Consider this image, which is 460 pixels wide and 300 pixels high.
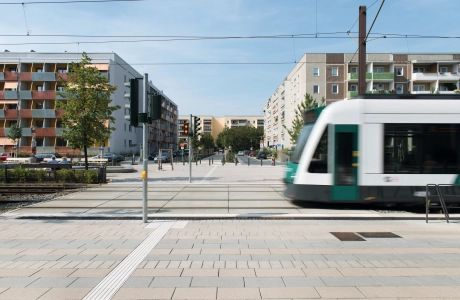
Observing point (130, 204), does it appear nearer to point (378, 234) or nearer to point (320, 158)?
point (320, 158)

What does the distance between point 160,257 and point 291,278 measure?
7.28 feet

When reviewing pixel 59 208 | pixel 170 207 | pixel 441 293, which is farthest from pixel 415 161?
pixel 59 208

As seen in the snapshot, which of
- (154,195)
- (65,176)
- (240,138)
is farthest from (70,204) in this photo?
(240,138)

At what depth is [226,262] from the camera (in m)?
5.23

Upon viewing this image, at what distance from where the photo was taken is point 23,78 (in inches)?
2014

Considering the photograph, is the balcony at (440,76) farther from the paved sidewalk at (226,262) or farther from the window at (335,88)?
the paved sidewalk at (226,262)

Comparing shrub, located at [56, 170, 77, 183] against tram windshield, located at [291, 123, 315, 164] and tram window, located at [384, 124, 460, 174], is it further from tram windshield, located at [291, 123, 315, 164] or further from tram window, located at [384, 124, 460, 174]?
tram window, located at [384, 124, 460, 174]

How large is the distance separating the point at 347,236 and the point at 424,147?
4.60 metres

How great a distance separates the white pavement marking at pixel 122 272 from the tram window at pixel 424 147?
23.1ft

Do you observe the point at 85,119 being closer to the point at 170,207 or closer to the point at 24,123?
the point at 170,207

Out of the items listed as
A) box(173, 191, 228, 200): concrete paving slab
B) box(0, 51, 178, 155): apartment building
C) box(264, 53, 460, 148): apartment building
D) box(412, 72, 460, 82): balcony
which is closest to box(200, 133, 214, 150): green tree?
box(0, 51, 178, 155): apartment building

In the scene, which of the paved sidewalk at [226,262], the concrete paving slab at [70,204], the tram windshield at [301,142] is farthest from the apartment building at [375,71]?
the paved sidewalk at [226,262]

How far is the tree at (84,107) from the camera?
18.1 m

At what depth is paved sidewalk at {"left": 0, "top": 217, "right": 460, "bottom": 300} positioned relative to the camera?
412cm
